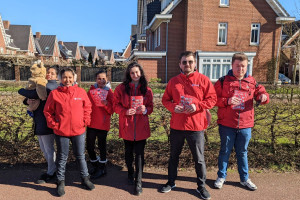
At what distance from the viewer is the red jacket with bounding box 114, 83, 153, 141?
142 inches

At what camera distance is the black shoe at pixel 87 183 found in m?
3.71

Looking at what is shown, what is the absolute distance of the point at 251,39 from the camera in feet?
76.6

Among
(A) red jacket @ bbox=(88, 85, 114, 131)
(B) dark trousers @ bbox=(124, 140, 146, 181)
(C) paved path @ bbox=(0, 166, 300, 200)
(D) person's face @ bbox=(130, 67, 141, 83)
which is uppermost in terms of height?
(D) person's face @ bbox=(130, 67, 141, 83)

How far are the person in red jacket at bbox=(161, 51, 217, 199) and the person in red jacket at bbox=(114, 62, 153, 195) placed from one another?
38cm

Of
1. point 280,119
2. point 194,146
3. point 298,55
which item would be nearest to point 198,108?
point 194,146

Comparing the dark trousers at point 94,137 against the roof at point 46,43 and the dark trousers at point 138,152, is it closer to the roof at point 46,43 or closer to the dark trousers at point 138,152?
the dark trousers at point 138,152

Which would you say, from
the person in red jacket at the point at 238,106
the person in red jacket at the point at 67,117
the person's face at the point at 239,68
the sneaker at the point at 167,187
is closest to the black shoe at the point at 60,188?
the person in red jacket at the point at 67,117

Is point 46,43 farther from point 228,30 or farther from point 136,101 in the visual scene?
point 136,101

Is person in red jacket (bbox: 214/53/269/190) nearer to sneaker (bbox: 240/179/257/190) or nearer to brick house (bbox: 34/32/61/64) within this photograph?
sneaker (bbox: 240/179/257/190)

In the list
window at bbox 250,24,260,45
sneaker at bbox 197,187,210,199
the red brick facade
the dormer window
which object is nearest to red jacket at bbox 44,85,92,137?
sneaker at bbox 197,187,210,199

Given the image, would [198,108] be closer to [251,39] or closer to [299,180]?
[299,180]

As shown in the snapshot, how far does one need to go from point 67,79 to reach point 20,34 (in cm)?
5363

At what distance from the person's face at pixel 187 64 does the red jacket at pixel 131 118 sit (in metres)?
0.67

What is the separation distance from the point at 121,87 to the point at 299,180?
3353 mm
